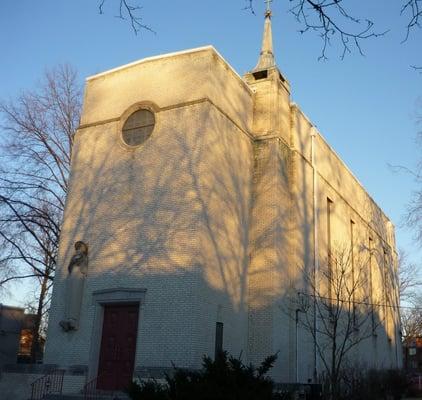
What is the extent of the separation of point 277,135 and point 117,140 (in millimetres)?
6153

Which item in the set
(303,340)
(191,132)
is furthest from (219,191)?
(303,340)

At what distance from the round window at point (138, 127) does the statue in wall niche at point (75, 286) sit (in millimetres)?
4205

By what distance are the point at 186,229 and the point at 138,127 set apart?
193 inches

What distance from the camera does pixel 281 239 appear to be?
19.8 m

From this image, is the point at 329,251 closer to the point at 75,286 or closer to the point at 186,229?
the point at 186,229

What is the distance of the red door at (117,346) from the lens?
665 inches

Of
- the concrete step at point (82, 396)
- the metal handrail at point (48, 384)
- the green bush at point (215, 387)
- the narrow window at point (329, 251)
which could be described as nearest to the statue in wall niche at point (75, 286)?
the metal handrail at point (48, 384)

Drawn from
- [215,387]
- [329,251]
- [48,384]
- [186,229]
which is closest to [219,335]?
[186,229]

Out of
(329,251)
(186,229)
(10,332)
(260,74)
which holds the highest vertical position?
(260,74)

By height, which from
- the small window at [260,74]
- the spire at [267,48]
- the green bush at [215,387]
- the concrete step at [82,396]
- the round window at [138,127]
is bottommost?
the concrete step at [82,396]

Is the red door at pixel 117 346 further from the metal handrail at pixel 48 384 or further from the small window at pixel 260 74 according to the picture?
the small window at pixel 260 74

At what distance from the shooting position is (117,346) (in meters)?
17.4

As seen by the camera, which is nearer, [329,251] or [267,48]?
[329,251]

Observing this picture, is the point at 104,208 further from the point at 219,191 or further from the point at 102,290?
the point at 219,191
